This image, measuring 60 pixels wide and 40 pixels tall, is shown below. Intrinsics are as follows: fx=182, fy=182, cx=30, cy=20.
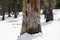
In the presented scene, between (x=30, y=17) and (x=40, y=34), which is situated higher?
(x=30, y=17)

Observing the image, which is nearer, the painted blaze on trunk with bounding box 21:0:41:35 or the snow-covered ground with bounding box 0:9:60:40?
the snow-covered ground with bounding box 0:9:60:40

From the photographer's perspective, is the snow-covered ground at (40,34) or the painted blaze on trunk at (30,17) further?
the painted blaze on trunk at (30,17)

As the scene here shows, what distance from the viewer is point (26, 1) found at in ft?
27.9

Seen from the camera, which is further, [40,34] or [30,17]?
[30,17]

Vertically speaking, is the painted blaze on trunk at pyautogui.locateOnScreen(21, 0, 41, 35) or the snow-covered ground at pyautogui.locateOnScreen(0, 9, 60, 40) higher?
the painted blaze on trunk at pyautogui.locateOnScreen(21, 0, 41, 35)

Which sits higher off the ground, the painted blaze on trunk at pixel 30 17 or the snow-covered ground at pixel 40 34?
the painted blaze on trunk at pixel 30 17

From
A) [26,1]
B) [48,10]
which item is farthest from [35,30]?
[48,10]

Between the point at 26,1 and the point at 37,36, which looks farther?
the point at 26,1

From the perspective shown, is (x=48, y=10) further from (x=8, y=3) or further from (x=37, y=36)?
(x=8, y=3)

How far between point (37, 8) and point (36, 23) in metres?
0.72

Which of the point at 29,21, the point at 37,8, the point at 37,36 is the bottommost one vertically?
the point at 37,36

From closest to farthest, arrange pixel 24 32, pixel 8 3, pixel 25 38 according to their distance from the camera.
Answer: pixel 25 38, pixel 24 32, pixel 8 3

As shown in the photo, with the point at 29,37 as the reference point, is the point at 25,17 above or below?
above

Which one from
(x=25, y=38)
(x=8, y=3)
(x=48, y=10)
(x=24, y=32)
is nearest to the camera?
(x=25, y=38)
